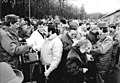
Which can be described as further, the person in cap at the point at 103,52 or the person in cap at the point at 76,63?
the person in cap at the point at 103,52

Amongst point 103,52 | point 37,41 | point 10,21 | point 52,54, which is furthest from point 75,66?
point 10,21

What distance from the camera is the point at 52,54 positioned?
11.5 ft

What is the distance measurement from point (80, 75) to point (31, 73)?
1330mm

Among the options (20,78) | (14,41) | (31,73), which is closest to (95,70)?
(31,73)

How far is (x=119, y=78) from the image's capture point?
18.1ft

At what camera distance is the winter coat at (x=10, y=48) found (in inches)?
118

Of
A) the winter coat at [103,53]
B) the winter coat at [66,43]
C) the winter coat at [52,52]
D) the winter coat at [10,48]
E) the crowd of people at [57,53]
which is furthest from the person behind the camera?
the winter coat at [103,53]

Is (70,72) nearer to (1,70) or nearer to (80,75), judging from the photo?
(80,75)

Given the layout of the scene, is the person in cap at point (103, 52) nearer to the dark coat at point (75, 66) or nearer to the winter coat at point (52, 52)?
the dark coat at point (75, 66)

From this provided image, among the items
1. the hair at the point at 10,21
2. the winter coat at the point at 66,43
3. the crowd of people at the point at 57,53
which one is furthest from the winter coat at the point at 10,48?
the winter coat at the point at 66,43

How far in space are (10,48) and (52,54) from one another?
83cm

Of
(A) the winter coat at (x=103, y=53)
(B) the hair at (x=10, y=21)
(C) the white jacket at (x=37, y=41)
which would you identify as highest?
(B) the hair at (x=10, y=21)

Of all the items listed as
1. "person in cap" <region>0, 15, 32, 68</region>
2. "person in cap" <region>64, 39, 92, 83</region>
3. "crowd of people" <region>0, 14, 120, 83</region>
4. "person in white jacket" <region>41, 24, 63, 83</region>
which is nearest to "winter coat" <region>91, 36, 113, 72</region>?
"crowd of people" <region>0, 14, 120, 83</region>

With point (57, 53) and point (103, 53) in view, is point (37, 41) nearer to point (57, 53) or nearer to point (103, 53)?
point (57, 53)
